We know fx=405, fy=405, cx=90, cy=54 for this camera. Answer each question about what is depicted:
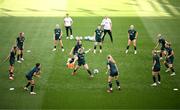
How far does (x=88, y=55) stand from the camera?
3003cm

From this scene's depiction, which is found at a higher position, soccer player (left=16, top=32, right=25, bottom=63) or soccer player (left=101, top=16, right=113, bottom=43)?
soccer player (left=101, top=16, right=113, bottom=43)

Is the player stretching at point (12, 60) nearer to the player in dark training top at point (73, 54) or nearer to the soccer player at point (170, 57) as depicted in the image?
the player in dark training top at point (73, 54)

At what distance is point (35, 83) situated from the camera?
25.3 metres

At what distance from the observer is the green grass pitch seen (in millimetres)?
23141

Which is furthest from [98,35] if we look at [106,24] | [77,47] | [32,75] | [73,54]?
[32,75]

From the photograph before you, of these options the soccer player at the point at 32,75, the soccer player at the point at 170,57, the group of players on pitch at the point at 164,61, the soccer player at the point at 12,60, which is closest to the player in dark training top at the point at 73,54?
the soccer player at the point at 12,60

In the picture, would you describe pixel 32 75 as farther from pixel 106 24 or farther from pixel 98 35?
pixel 106 24

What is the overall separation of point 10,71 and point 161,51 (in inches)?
417

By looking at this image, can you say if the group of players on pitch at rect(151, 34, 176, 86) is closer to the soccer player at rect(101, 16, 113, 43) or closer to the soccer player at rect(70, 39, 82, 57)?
the soccer player at rect(101, 16, 113, 43)

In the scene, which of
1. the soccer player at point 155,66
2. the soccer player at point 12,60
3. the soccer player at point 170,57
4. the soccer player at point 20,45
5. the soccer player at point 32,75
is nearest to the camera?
the soccer player at point 32,75

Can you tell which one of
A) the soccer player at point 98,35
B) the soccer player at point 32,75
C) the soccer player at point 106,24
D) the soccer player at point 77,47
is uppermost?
the soccer player at point 106,24

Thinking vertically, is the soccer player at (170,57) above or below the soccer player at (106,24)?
below

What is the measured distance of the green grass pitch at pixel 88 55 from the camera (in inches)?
911

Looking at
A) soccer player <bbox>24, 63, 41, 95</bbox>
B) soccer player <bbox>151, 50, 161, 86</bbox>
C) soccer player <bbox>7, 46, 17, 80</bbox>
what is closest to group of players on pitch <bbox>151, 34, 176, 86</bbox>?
soccer player <bbox>151, 50, 161, 86</bbox>
